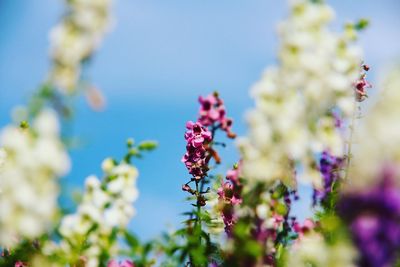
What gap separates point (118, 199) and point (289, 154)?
1220 millimetres

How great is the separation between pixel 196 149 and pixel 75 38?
329 centimetres

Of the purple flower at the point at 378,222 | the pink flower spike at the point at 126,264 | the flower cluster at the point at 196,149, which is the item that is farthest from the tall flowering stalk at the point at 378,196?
the flower cluster at the point at 196,149

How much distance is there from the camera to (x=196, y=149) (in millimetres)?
6926

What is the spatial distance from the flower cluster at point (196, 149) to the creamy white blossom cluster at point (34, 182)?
3.12 metres

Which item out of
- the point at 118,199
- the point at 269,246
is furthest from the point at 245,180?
the point at 118,199

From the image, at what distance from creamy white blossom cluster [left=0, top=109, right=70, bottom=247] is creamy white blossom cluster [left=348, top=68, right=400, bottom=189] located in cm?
170

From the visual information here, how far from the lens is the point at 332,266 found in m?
3.55

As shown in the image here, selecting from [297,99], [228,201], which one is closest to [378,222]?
[297,99]

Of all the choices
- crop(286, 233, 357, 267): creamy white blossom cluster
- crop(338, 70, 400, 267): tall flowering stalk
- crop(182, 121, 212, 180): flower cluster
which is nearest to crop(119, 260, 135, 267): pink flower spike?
crop(182, 121, 212, 180): flower cluster

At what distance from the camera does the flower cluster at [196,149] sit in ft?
22.2

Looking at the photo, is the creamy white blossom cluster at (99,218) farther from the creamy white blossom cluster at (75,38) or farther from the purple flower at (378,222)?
the purple flower at (378,222)

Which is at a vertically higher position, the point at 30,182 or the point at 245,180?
the point at 245,180

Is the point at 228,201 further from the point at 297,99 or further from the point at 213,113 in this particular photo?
the point at 297,99

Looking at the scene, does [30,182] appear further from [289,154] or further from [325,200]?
[325,200]
